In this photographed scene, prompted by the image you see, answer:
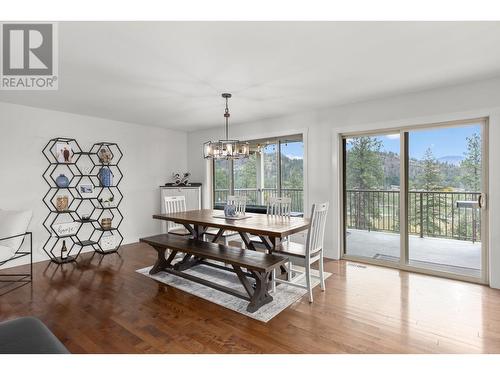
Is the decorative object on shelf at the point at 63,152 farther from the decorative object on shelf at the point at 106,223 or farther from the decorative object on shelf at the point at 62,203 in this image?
the decorative object on shelf at the point at 106,223

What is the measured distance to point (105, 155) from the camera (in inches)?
193

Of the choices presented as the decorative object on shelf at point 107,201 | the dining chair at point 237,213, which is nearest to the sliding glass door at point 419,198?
the dining chair at point 237,213

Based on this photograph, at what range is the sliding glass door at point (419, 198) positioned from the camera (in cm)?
347

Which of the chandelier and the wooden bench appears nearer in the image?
the wooden bench

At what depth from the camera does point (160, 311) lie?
264cm

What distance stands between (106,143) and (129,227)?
1.71m

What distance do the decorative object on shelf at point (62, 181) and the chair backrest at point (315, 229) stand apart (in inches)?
160

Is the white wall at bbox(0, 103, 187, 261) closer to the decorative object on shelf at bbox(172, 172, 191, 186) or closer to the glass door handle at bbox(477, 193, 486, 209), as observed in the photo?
the decorative object on shelf at bbox(172, 172, 191, 186)

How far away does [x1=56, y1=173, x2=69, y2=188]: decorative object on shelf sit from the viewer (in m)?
4.43

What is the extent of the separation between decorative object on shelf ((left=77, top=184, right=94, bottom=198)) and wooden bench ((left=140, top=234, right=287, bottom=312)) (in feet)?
6.49

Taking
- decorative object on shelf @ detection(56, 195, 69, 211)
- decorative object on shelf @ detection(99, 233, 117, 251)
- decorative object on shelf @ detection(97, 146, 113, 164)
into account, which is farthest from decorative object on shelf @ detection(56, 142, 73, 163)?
decorative object on shelf @ detection(99, 233, 117, 251)
